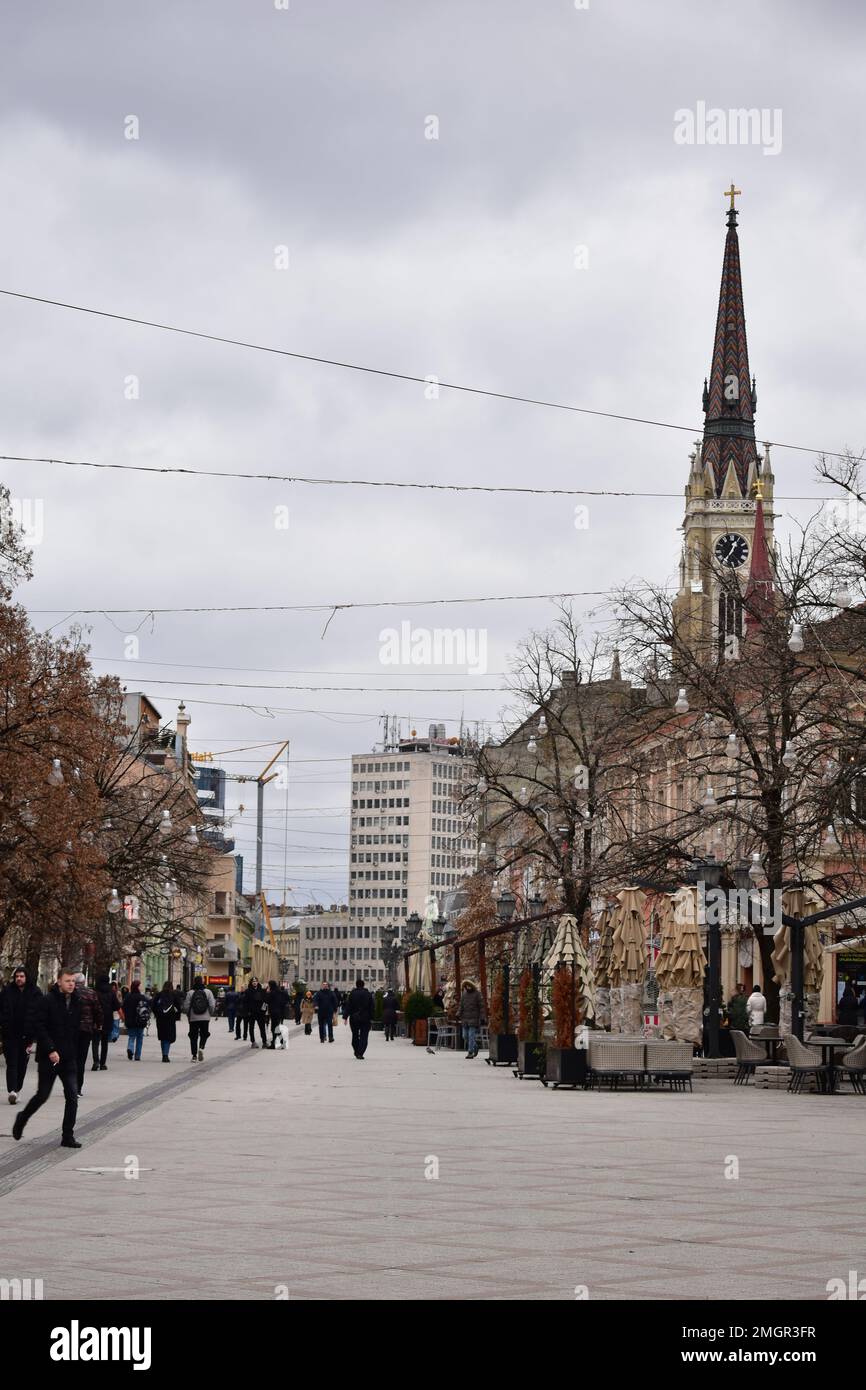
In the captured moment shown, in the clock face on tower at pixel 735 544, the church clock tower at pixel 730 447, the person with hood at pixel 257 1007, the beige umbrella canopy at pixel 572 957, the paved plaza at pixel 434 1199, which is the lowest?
the paved plaza at pixel 434 1199

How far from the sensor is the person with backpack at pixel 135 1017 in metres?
38.8

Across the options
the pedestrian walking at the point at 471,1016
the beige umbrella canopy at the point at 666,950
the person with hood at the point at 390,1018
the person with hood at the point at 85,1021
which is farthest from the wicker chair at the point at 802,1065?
the person with hood at the point at 390,1018

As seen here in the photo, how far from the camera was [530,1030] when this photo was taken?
3397 centimetres

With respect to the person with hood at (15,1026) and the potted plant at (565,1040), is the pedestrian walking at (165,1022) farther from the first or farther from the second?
the person with hood at (15,1026)

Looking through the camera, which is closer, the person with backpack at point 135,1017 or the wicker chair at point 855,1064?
the wicker chair at point 855,1064

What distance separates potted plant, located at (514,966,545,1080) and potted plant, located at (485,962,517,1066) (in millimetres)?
4188

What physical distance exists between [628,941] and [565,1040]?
18.3 feet

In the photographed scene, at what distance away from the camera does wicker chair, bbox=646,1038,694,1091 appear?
30.0m

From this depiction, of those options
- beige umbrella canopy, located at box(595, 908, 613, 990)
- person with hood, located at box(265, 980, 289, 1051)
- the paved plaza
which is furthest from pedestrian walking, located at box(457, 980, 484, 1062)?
the paved plaza

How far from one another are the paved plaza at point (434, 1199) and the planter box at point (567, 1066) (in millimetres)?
3412

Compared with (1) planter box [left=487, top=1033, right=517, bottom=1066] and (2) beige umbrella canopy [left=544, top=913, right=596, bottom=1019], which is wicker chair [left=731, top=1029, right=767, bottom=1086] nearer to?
(2) beige umbrella canopy [left=544, top=913, right=596, bottom=1019]

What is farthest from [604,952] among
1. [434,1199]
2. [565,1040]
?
[434,1199]

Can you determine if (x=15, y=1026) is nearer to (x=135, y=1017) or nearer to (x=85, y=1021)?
(x=85, y=1021)
